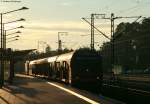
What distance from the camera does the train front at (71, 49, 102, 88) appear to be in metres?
41.6

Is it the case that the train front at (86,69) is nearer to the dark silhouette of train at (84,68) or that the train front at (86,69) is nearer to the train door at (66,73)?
the dark silhouette of train at (84,68)

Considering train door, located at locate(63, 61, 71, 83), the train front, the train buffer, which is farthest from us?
train door, located at locate(63, 61, 71, 83)

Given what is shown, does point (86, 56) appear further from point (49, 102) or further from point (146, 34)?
point (146, 34)

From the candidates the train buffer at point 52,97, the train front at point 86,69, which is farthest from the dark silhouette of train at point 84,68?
the train buffer at point 52,97

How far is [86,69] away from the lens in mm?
42281

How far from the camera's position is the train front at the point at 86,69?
41.6 metres

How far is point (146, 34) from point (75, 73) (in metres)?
115

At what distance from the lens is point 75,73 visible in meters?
41.8

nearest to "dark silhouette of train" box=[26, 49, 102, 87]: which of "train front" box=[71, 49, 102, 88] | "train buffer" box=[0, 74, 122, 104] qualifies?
"train front" box=[71, 49, 102, 88]

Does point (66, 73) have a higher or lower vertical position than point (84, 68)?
lower

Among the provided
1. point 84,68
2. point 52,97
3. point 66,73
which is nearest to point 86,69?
point 84,68

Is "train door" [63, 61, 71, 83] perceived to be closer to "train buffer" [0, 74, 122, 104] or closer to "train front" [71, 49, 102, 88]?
"train front" [71, 49, 102, 88]

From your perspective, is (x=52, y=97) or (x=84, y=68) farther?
(x=84, y=68)

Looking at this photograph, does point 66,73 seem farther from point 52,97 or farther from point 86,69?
point 52,97
